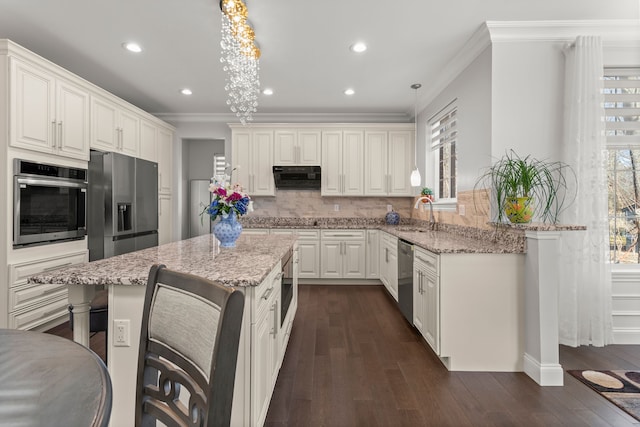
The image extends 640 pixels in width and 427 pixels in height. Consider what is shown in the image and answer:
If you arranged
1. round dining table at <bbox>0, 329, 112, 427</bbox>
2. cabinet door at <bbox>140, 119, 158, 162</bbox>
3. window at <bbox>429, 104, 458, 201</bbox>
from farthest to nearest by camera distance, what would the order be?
cabinet door at <bbox>140, 119, 158, 162</bbox>
window at <bbox>429, 104, 458, 201</bbox>
round dining table at <bbox>0, 329, 112, 427</bbox>

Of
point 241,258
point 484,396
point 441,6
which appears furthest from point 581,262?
point 241,258

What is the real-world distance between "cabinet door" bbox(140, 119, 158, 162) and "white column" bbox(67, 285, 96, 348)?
3.43 metres

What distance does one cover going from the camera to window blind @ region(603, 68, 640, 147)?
9.05 ft

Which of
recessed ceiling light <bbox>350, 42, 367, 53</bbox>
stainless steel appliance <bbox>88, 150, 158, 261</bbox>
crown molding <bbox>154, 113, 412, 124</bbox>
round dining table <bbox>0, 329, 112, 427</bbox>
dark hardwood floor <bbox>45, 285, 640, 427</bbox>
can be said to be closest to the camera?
round dining table <bbox>0, 329, 112, 427</bbox>

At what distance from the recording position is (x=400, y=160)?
5.09m

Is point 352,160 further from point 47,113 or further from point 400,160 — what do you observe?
point 47,113

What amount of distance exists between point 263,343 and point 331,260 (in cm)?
330

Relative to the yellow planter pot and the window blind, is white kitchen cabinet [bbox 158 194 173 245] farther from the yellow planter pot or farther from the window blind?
the window blind

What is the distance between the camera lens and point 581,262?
8.49 ft

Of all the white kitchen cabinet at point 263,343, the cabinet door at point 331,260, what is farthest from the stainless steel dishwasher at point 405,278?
the white kitchen cabinet at point 263,343

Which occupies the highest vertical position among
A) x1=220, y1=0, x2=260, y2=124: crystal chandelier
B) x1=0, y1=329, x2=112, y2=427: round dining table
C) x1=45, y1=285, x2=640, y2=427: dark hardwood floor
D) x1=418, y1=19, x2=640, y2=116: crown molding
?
x1=418, y1=19, x2=640, y2=116: crown molding

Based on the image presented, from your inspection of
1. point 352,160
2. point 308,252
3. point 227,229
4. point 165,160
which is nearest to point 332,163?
point 352,160

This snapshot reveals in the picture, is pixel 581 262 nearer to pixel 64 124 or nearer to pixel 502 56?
pixel 502 56

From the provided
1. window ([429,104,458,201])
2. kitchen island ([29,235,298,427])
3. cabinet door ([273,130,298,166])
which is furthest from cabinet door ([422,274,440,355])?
cabinet door ([273,130,298,166])
